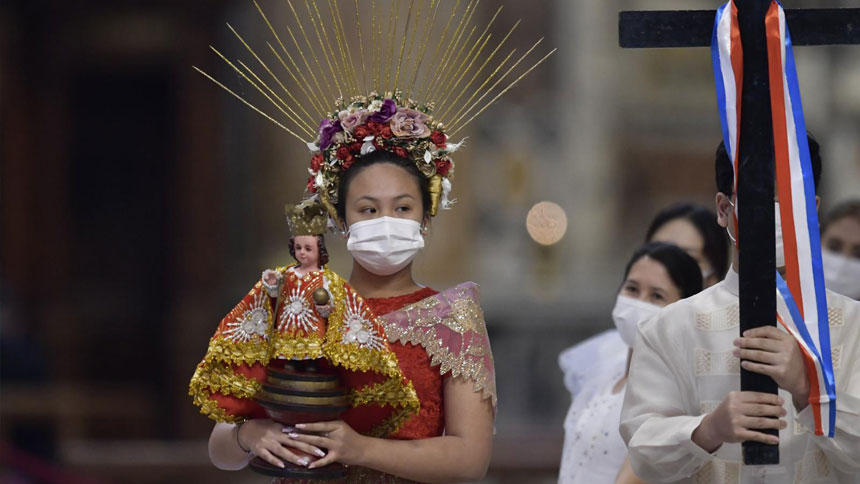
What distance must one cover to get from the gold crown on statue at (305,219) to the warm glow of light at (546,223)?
666cm

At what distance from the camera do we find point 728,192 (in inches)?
122

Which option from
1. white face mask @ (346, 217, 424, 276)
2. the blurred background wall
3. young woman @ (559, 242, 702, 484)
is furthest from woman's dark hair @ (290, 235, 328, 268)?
the blurred background wall

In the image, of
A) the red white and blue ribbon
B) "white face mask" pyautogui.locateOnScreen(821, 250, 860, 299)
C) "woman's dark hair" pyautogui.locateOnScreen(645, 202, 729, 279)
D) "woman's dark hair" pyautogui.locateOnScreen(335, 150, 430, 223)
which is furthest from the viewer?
"white face mask" pyautogui.locateOnScreen(821, 250, 860, 299)

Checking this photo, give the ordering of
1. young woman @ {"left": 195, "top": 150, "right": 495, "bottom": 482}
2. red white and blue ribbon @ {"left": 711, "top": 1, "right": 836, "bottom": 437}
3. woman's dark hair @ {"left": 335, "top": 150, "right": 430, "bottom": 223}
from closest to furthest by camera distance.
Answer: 1. red white and blue ribbon @ {"left": 711, "top": 1, "right": 836, "bottom": 437}
2. young woman @ {"left": 195, "top": 150, "right": 495, "bottom": 482}
3. woman's dark hair @ {"left": 335, "top": 150, "right": 430, "bottom": 223}

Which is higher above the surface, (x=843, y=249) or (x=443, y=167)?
(x=443, y=167)

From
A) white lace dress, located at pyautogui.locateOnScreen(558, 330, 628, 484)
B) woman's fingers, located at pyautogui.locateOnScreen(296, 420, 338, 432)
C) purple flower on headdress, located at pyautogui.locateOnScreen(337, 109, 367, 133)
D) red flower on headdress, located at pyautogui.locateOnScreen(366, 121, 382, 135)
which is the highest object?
purple flower on headdress, located at pyautogui.locateOnScreen(337, 109, 367, 133)

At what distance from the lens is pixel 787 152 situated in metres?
2.97

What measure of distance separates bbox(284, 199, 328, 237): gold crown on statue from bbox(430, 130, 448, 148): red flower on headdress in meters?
0.48

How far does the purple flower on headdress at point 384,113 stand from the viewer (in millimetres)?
3439

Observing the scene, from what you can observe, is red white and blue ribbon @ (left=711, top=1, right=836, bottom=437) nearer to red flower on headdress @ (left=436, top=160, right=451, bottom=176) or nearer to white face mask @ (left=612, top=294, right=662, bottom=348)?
red flower on headdress @ (left=436, top=160, right=451, bottom=176)

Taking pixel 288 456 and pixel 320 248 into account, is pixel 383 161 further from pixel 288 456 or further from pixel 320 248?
pixel 288 456

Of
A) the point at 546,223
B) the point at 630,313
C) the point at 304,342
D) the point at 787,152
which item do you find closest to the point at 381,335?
the point at 304,342

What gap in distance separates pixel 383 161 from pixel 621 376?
1.33 metres

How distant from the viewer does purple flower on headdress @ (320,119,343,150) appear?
3.47m
